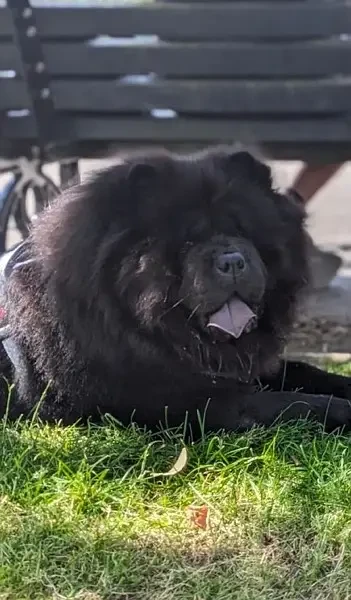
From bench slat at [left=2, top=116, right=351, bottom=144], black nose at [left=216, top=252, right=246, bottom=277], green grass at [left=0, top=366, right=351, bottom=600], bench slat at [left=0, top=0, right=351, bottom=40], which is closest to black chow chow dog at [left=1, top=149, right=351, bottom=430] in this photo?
black nose at [left=216, top=252, right=246, bottom=277]

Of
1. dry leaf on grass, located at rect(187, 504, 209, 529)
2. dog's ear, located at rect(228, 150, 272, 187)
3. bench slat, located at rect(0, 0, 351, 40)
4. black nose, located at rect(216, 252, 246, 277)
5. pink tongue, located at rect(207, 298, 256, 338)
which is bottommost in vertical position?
dry leaf on grass, located at rect(187, 504, 209, 529)

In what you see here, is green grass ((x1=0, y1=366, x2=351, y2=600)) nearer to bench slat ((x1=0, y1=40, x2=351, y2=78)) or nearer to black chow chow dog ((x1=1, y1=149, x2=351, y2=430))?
black chow chow dog ((x1=1, y1=149, x2=351, y2=430))

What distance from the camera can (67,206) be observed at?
302cm

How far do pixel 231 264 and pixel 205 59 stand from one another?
2062 mm

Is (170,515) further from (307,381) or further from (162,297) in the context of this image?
(307,381)

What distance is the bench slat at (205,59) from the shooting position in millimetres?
4508

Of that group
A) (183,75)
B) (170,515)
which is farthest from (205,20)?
(170,515)

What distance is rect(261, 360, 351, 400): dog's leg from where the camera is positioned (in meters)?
3.42

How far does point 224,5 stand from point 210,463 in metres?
2.26

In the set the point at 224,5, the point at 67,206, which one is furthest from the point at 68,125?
the point at 67,206

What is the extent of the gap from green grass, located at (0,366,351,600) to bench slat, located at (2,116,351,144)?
6.64 feet

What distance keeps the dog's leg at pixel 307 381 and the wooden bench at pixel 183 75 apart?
5.24 feet

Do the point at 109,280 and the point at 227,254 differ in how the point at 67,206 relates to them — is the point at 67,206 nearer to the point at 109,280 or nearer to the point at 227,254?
the point at 109,280

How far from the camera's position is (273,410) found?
312cm
